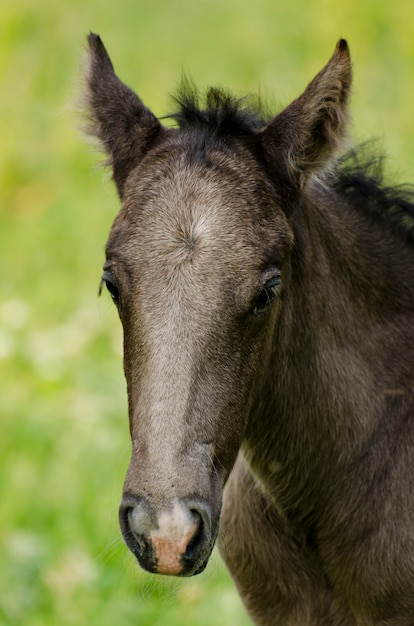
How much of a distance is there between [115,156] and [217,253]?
852 millimetres

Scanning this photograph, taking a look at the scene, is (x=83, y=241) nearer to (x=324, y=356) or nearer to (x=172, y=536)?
(x=324, y=356)

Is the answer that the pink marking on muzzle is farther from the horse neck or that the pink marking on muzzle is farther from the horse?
the horse neck

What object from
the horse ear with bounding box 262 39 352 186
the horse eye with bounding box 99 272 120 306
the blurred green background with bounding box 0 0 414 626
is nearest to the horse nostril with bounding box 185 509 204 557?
the blurred green background with bounding box 0 0 414 626

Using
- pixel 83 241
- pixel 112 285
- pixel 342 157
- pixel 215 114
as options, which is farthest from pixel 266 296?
pixel 83 241

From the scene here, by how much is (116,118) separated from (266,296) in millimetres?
1054

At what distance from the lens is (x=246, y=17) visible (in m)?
14.4

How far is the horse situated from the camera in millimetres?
3643

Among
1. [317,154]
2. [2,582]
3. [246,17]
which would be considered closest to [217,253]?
[317,154]

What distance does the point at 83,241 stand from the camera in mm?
10727

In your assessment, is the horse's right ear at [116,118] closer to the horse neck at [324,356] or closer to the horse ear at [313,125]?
the horse ear at [313,125]

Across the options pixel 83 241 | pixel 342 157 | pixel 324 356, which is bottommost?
pixel 83 241

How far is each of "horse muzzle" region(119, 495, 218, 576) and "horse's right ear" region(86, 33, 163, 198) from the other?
1.41 metres

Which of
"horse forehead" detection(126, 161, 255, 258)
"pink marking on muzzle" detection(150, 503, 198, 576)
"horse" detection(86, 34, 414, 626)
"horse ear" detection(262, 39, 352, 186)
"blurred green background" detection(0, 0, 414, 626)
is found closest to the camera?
"pink marking on muzzle" detection(150, 503, 198, 576)

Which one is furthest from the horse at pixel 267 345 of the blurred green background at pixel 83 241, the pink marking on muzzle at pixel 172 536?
the blurred green background at pixel 83 241
